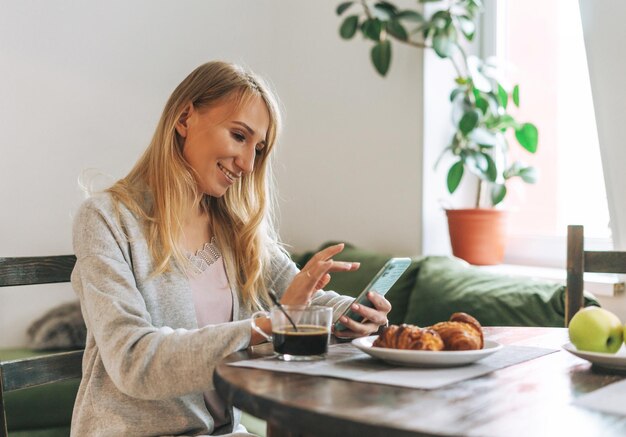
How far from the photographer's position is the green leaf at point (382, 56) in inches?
115

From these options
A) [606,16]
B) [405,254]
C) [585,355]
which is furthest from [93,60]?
[585,355]

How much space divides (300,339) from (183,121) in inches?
26.6

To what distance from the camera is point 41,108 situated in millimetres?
3156

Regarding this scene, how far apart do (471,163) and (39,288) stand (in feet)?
6.21

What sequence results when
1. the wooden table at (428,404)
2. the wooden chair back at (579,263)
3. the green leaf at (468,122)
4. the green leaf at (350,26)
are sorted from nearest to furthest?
the wooden table at (428,404) → the wooden chair back at (579,263) → the green leaf at (468,122) → the green leaf at (350,26)

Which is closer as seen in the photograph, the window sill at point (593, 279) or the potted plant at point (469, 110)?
the window sill at point (593, 279)

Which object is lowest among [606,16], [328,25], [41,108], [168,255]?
[168,255]

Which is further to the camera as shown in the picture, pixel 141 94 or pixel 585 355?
pixel 141 94

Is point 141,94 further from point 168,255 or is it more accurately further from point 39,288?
point 168,255

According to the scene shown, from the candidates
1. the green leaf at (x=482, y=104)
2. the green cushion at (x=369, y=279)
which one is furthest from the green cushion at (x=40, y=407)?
the green leaf at (x=482, y=104)

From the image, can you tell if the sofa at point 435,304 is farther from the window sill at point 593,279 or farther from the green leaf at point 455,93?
the green leaf at point 455,93

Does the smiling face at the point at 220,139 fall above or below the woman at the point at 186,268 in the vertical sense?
above

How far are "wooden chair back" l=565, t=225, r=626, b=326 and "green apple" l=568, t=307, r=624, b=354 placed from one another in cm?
66

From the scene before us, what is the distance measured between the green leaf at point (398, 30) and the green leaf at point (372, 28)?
0.04 m
